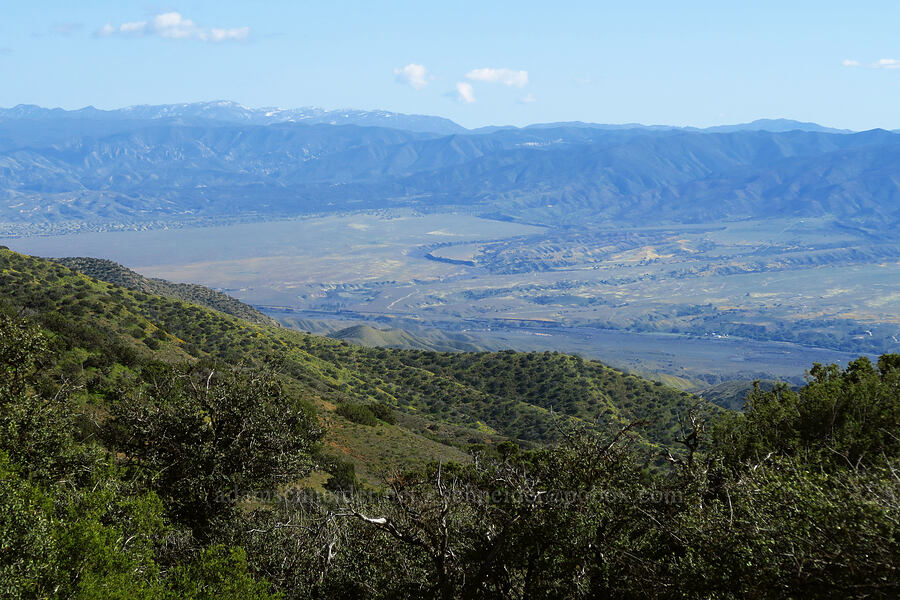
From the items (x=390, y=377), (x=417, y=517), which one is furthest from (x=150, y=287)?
(x=417, y=517)

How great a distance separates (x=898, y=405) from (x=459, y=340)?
163 meters

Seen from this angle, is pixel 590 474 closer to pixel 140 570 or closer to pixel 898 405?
pixel 140 570

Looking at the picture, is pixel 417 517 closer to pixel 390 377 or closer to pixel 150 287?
pixel 390 377

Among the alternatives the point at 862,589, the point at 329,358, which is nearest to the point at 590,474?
the point at 862,589

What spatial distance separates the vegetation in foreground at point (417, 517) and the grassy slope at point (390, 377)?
14.9 m

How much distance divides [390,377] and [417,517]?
52766mm

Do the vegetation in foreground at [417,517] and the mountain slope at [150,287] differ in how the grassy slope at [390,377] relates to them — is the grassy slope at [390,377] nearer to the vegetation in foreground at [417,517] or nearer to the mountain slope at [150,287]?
the vegetation in foreground at [417,517]

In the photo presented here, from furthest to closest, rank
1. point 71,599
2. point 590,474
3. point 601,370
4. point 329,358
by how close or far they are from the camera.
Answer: point 601,370
point 329,358
point 590,474
point 71,599

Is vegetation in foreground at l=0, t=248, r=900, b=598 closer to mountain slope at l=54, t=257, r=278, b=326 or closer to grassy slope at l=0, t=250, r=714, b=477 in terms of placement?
grassy slope at l=0, t=250, r=714, b=477

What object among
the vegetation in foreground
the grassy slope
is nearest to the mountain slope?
the grassy slope

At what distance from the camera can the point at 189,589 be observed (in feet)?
39.8

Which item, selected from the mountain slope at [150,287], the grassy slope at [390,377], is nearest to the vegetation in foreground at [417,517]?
the grassy slope at [390,377]

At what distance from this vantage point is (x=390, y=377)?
2564 inches

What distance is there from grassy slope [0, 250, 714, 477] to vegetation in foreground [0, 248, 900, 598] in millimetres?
14899
